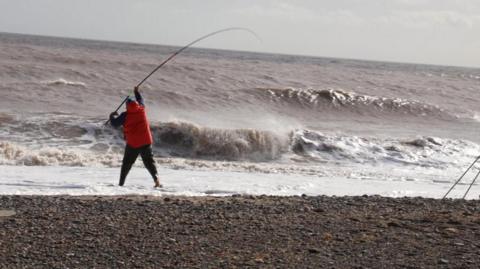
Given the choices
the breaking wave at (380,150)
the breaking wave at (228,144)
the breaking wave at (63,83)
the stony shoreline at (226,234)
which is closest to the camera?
the stony shoreline at (226,234)

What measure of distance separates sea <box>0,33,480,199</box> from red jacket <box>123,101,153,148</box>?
657 mm

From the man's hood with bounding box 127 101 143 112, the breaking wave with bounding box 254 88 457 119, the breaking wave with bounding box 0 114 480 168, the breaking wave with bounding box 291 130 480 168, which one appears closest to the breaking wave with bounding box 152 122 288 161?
the breaking wave with bounding box 0 114 480 168

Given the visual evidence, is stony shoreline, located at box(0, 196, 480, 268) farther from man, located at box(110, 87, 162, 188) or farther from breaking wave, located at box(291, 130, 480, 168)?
breaking wave, located at box(291, 130, 480, 168)

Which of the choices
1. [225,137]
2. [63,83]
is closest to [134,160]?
[225,137]

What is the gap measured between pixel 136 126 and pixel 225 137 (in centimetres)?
608

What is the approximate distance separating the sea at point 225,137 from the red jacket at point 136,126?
2.16 feet

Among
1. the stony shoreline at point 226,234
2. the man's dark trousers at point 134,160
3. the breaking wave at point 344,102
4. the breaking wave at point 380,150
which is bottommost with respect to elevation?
the breaking wave at point 344,102

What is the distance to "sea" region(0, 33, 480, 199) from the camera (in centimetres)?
1108

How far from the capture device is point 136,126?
10.1 metres

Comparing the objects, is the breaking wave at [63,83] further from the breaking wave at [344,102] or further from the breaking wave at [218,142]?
the breaking wave at [218,142]

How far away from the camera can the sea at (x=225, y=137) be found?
36.3 feet

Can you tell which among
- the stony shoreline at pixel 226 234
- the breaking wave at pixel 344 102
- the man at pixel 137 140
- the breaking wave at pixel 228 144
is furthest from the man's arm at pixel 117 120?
the breaking wave at pixel 344 102

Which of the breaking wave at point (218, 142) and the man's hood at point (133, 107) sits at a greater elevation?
the man's hood at point (133, 107)

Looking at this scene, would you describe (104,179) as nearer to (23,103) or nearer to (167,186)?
(167,186)
